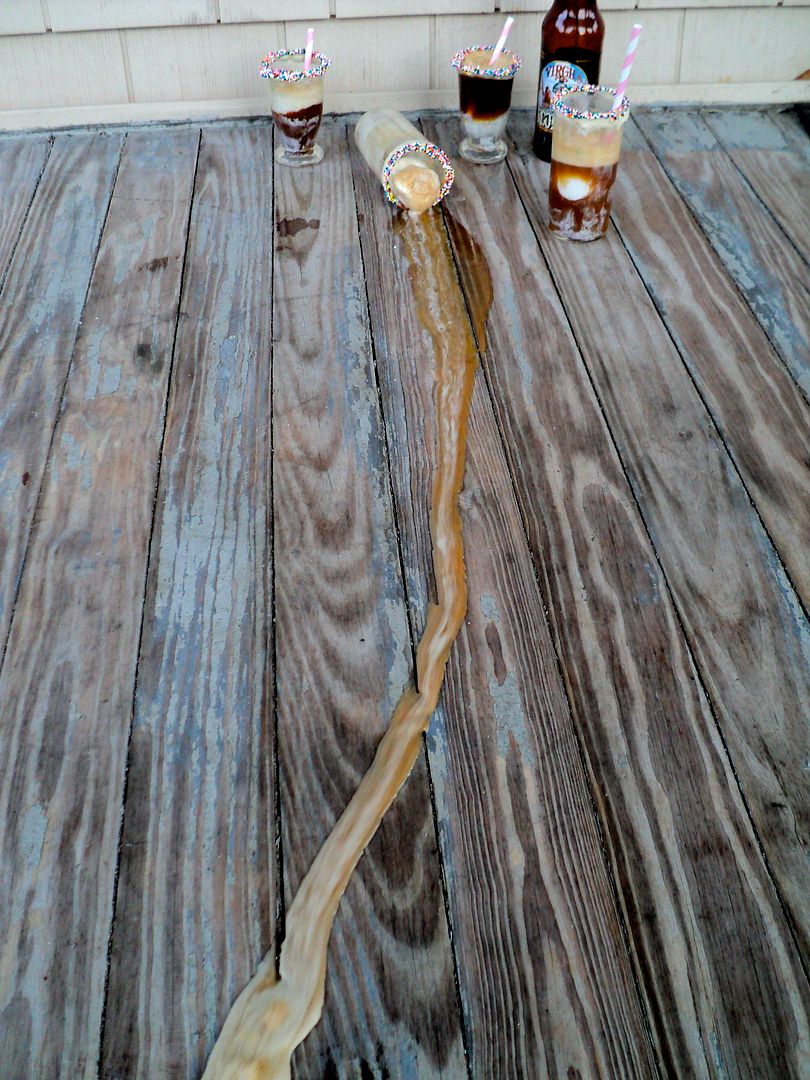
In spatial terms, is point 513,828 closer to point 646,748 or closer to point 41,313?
point 646,748

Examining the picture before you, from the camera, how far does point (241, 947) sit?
80 centimetres

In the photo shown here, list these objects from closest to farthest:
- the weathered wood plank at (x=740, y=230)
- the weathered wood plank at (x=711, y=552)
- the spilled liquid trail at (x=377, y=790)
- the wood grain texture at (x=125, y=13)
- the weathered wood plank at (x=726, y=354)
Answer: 1. the spilled liquid trail at (x=377, y=790)
2. the weathered wood plank at (x=711, y=552)
3. the weathered wood plank at (x=726, y=354)
4. the weathered wood plank at (x=740, y=230)
5. the wood grain texture at (x=125, y=13)

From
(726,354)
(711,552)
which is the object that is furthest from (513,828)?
(726,354)

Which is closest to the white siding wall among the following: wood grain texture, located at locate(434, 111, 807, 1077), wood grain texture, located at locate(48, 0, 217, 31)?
wood grain texture, located at locate(48, 0, 217, 31)

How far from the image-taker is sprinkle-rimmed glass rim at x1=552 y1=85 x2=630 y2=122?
149 centimetres

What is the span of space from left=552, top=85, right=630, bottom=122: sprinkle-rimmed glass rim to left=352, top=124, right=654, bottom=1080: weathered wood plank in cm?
60

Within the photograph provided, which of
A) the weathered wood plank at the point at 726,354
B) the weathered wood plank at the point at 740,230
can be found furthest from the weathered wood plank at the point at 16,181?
the weathered wood plank at the point at 740,230

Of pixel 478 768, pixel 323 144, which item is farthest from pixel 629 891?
pixel 323 144

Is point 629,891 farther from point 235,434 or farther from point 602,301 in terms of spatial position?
point 602,301

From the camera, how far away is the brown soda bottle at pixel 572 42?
1687 millimetres

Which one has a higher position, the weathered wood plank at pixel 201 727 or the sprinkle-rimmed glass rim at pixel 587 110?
the sprinkle-rimmed glass rim at pixel 587 110

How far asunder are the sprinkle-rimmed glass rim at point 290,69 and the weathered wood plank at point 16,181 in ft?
1.54

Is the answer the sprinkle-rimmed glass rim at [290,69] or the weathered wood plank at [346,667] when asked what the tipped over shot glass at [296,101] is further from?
the weathered wood plank at [346,667]

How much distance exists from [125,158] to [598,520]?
1.26m
